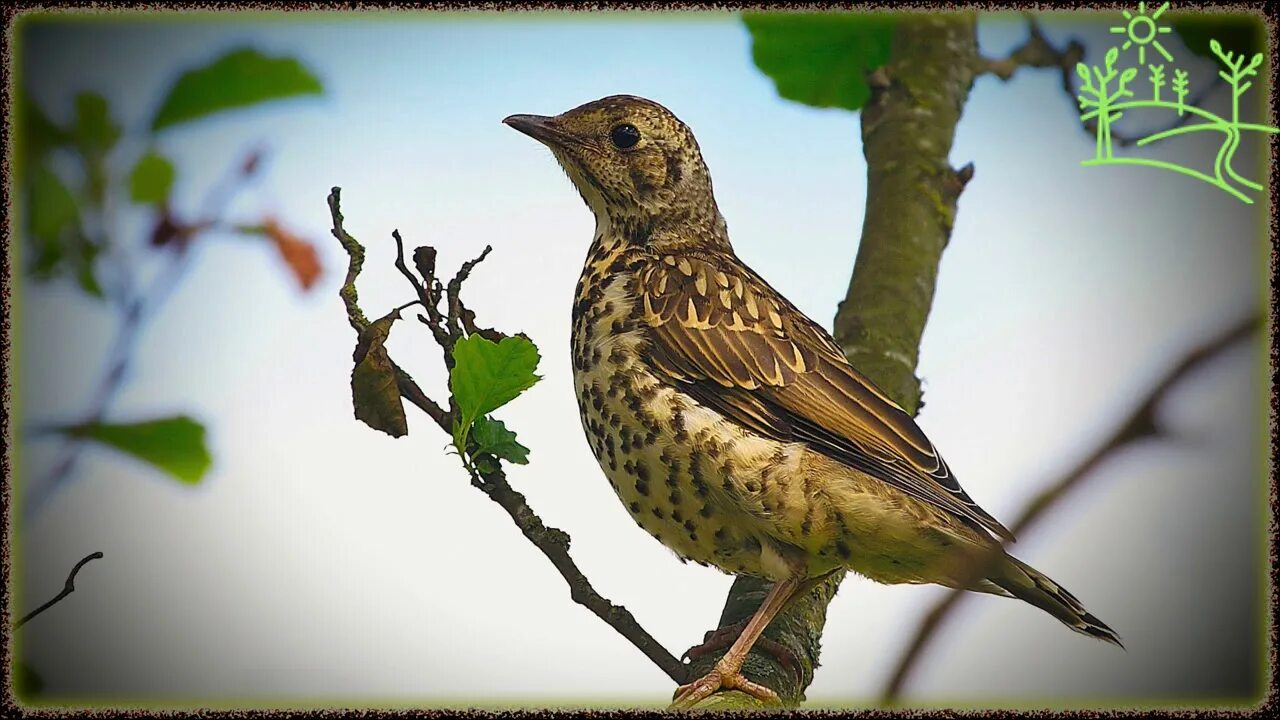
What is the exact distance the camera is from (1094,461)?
73 cm

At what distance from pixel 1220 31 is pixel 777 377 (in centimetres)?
101

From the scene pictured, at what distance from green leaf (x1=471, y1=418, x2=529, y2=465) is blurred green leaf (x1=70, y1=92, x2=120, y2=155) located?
74 cm

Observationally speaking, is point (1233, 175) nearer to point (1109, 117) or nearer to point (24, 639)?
point (1109, 117)

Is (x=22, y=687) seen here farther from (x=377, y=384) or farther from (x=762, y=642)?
(x=762, y=642)

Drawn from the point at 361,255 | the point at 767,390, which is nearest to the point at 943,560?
the point at 767,390

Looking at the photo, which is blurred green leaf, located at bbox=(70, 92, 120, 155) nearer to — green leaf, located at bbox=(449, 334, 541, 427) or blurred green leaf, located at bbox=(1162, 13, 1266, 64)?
green leaf, located at bbox=(449, 334, 541, 427)

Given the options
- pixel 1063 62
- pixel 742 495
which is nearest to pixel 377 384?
pixel 742 495

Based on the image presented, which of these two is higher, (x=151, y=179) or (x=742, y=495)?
(x=151, y=179)

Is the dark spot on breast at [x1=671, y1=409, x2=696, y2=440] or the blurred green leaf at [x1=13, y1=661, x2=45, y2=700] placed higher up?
the dark spot on breast at [x1=671, y1=409, x2=696, y2=440]

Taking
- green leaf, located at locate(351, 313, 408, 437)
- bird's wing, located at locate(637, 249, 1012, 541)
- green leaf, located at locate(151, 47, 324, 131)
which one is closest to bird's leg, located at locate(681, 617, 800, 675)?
bird's wing, located at locate(637, 249, 1012, 541)

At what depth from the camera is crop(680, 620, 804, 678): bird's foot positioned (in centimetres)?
225

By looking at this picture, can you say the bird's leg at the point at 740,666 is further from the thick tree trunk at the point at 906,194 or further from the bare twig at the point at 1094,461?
the bare twig at the point at 1094,461

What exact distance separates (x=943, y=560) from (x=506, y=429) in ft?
2.74

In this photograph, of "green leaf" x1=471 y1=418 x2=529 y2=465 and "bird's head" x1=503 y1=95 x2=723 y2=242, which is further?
"bird's head" x1=503 y1=95 x2=723 y2=242
